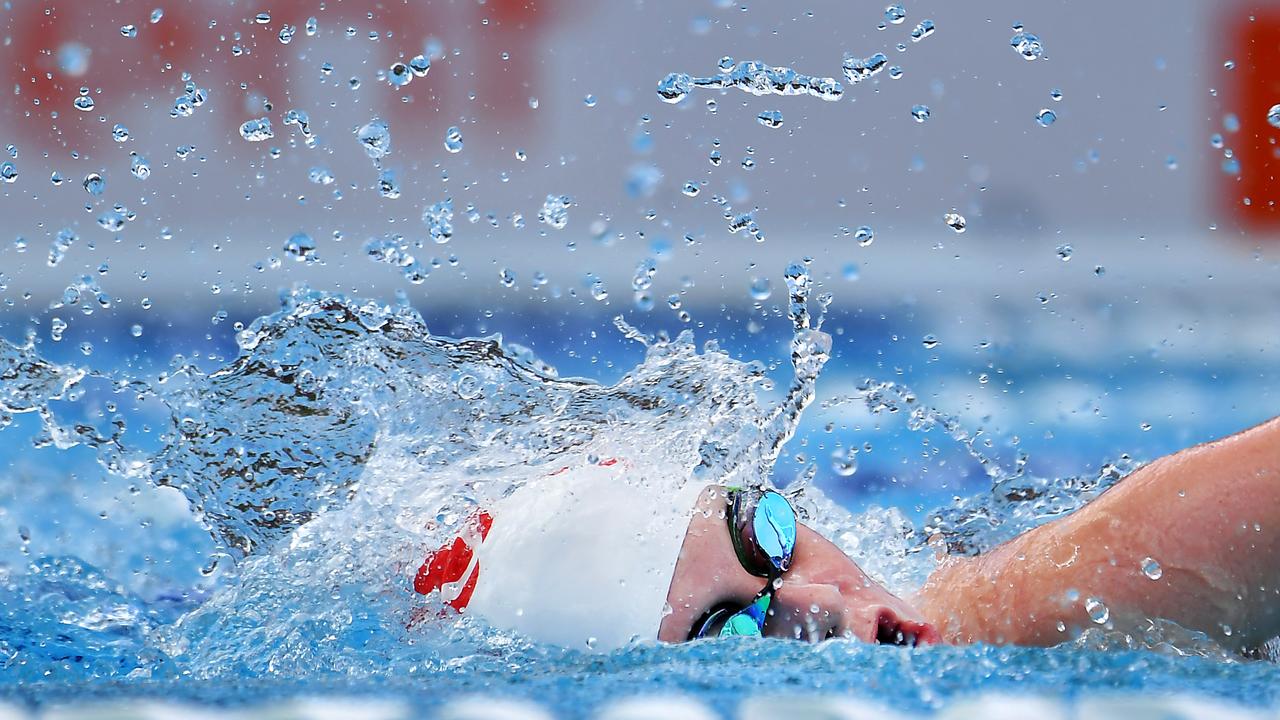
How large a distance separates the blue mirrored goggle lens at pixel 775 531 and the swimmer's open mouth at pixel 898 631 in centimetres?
11

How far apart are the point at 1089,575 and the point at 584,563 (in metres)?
0.44

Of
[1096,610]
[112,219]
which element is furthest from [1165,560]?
[112,219]

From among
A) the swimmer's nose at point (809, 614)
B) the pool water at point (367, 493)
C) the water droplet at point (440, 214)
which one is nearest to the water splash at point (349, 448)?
the pool water at point (367, 493)

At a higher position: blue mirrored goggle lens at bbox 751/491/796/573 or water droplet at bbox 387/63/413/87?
water droplet at bbox 387/63/413/87

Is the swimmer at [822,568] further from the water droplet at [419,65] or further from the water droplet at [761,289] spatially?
the water droplet at [761,289]

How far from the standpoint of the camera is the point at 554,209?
3.99 m

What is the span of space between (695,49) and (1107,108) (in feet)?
4.05

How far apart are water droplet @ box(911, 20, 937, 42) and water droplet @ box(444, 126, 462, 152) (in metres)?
1.40

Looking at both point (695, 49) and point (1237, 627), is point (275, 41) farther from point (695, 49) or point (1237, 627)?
point (1237, 627)

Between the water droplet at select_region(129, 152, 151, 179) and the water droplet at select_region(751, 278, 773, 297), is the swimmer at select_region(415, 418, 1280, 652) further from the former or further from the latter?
the water droplet at select_region(129, 152, 151, 179)

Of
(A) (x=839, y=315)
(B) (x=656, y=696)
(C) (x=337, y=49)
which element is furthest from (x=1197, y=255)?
(B) (x=656, y=696)

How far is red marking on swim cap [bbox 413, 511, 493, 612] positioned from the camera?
1.22 metres

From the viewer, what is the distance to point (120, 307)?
4000mm

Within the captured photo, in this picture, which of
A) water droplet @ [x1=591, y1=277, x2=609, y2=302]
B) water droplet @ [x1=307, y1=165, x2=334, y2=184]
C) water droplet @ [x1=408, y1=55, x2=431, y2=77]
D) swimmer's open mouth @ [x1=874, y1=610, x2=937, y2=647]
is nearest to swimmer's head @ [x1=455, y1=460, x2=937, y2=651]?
A: swimmer's open mouth @ [x1=874, y1=610, x2=937, y2=647]
